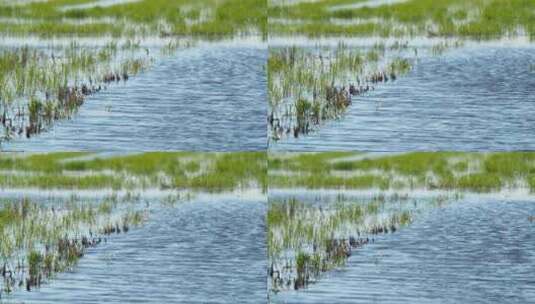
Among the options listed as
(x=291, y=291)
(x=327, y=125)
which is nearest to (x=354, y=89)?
(x=327, y=125)

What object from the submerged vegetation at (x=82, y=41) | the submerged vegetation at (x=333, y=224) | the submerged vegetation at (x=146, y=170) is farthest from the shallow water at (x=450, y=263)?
the submerged vegetation at (x=82, y=41)

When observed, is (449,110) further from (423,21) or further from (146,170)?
A: (146,170)

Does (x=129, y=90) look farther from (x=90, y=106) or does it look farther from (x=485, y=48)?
(x=485, y=48)

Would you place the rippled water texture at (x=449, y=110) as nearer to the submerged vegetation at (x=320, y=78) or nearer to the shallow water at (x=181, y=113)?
the submerged vegetation at (x=320, y=78)

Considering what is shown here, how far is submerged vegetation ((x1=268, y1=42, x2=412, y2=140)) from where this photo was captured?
414cm

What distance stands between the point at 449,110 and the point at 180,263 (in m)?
1.17

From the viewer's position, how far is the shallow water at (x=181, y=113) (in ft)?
13.5

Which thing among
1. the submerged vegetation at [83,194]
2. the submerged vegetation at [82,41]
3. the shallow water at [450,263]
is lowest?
the shallow water at [450,263]

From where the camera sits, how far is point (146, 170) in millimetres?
4102

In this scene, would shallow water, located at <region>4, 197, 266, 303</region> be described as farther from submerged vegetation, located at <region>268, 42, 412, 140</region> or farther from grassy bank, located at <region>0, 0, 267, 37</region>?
grassy bank, located at <region>0, 0, 267, 37</region>

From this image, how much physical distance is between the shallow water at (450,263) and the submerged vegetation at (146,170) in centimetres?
48

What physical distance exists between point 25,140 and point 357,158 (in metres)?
1.27

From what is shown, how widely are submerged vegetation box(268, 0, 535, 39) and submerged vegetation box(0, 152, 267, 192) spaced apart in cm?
53

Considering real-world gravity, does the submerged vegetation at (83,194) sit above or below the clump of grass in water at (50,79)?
below
